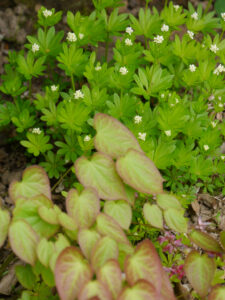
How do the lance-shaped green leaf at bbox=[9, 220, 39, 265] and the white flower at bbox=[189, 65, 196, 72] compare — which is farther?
the white flower at bbox=[189, 65, 196, 72]

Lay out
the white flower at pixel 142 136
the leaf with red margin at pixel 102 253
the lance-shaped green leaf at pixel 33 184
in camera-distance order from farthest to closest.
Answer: the white flower at pixel 142 136 → the lance-shaped green leaf at pixel 33 184 → the leaf with red margin at pixel 102 253

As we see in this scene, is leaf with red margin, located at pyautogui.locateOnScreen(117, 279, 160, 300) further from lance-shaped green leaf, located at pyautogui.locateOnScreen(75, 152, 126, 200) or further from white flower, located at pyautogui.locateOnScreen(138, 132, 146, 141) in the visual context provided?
white flower, located at pyautogui.locateOnScreen(138, 132, 146, 141)

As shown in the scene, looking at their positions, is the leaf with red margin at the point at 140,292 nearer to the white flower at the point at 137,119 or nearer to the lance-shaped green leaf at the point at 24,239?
the lance-shaped green leaf at the point at 24,239

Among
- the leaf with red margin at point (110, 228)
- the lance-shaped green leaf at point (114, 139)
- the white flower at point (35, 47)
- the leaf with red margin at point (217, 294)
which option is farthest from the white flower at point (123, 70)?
the leaf with red margin at point (217, 294)

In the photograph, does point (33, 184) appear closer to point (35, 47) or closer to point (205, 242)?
point (205, 242)

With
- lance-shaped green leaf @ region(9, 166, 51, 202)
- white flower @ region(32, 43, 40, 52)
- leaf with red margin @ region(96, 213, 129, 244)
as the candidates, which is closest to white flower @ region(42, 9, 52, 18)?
white flower @ region(32, 43, 40, 52)

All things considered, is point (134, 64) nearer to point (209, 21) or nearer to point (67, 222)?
point (209, 21)
